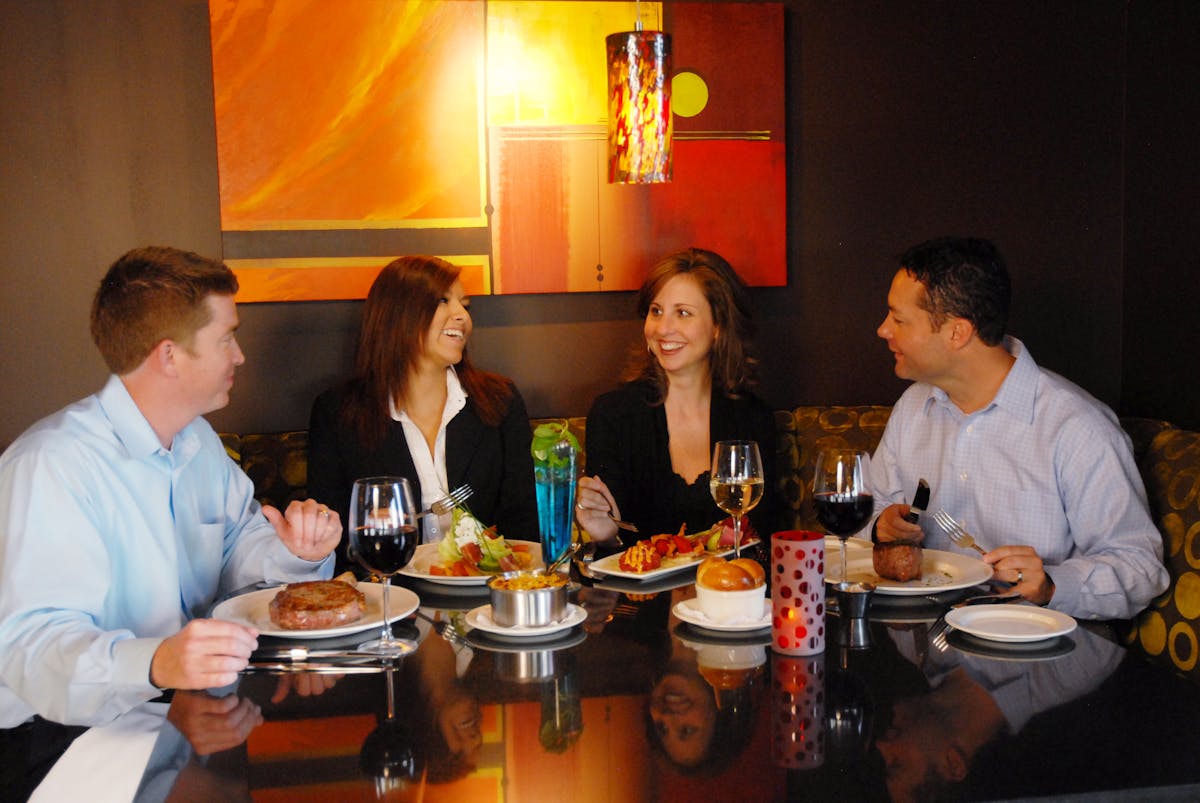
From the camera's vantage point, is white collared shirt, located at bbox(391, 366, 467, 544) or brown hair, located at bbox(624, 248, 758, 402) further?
brown hair, located at bbox(624, 248, 758, 402)

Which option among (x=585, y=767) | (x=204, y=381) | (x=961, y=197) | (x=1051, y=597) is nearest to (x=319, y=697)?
(x=585, y=767)

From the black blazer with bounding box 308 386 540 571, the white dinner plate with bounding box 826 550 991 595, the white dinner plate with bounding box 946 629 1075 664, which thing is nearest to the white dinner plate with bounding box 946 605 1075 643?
the white dinner plate with bounding box 946 629 1075 664

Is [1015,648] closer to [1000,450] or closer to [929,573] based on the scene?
[929,573]

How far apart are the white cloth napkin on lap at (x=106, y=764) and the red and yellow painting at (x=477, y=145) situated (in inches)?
75.5

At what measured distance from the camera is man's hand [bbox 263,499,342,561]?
2.19m

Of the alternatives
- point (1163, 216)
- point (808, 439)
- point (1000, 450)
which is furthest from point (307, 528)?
point (1163, 216)

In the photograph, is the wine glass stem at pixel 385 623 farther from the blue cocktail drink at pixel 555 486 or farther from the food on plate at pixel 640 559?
the food on plate at pixel 640 559

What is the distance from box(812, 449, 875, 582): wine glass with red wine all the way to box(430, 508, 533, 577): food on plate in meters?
0.60

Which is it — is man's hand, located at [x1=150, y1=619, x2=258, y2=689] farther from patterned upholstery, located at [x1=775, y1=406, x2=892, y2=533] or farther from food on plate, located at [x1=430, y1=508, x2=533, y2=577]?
patterned upholstery, located at [x1=775, y1=406, x2=892, y2=533]

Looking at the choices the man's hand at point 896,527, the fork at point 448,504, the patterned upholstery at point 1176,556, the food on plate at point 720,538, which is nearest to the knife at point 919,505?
the man's hand at point 896,527

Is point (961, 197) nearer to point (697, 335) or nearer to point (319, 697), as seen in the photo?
point (697, 335)

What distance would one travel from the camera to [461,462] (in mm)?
3338

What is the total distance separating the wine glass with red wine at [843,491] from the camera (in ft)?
6.42

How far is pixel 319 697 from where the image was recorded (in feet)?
5.18
